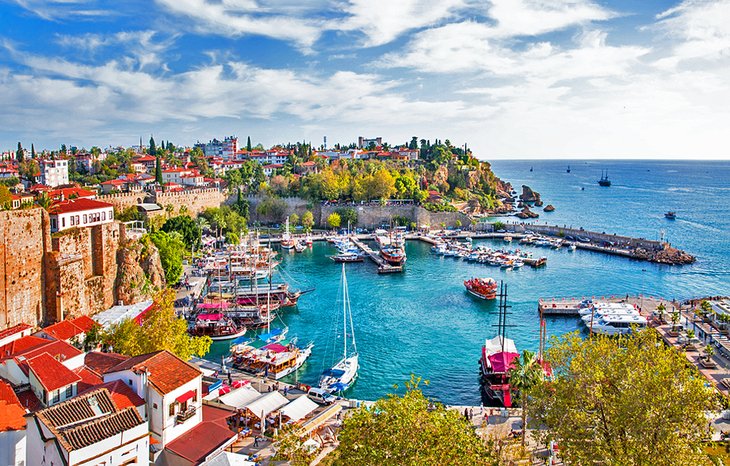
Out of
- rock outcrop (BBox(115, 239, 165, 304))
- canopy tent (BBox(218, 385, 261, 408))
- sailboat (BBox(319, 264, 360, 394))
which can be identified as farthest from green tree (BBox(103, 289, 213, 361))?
rock outcrop (BBox(115, 239, 165, 304))

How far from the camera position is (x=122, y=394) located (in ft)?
52.4

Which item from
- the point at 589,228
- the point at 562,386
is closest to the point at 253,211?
the point at 589,228

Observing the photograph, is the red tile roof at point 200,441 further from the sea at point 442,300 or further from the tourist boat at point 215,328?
the tourist boat at point 215,328

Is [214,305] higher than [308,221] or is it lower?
lower

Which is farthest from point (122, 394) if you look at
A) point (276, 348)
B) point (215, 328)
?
point (215, 328)

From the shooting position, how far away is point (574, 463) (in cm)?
1299

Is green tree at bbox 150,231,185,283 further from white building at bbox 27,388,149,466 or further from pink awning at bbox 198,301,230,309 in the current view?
white building at bbox 27,388,149,466

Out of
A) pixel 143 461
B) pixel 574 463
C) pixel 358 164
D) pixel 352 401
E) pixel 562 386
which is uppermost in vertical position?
pixel 358 164

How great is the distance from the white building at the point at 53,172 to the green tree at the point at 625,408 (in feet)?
255

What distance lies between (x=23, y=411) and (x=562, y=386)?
48.5 ft

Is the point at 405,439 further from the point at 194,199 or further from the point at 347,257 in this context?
the point at 194,199

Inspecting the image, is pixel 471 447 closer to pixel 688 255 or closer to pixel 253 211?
pixel 688 255

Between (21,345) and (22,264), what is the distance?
7632 millimetres

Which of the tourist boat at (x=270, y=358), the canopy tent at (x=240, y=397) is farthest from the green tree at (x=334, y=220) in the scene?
the canopy tent at (x=240, y=397)
